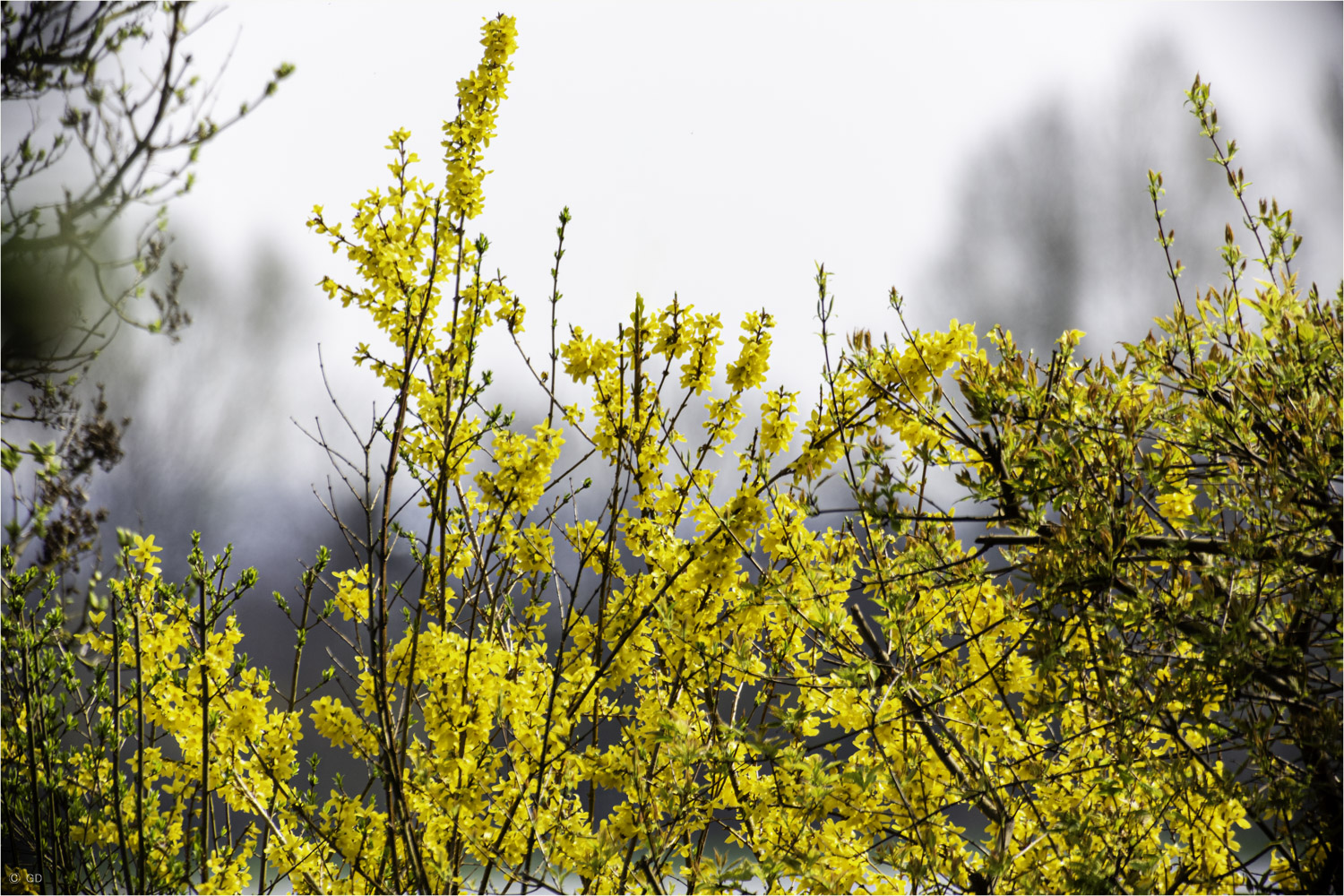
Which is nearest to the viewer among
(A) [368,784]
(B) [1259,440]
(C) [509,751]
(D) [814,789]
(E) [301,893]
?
(D) [814,789]

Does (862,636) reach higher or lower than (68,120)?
lower

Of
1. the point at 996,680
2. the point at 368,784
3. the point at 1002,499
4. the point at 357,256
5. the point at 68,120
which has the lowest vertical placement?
the point at 368,784

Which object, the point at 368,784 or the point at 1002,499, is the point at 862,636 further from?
the point at 368,784

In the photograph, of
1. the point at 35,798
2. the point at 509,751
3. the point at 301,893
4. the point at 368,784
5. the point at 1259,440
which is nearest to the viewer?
the point at 1259,440

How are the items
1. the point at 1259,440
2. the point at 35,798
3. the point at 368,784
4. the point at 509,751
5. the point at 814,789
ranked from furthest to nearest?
the point at 368,784, the point at 509,751, the point at 35,798, the point at 1259,440, the point at 814,789

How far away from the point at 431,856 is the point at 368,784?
0.31 metres

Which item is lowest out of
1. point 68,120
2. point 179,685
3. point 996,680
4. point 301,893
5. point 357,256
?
point 301,893

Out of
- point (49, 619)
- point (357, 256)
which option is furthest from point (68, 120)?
point (49, 619)

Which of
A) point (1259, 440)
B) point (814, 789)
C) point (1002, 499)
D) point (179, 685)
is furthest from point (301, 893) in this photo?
point (1259, 440)

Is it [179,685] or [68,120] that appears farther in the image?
[179,685]

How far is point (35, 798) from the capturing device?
2.03 m

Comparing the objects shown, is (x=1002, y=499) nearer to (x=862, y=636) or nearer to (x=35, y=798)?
(x=862, y=636)

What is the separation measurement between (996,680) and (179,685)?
2.18 metres

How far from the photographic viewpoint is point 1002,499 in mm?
1867
